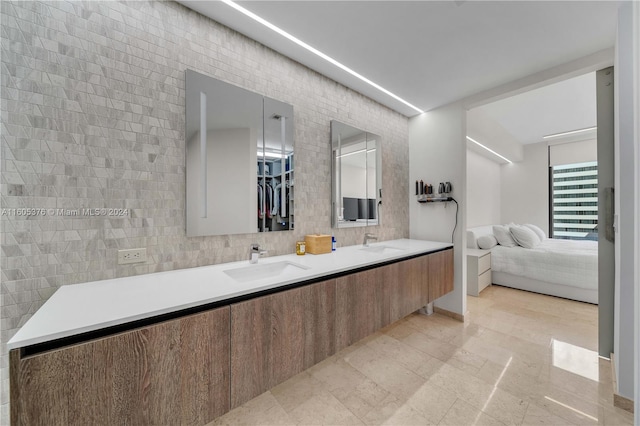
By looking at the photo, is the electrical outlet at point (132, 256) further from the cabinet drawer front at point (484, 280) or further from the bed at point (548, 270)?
the bed at point (548, 270)

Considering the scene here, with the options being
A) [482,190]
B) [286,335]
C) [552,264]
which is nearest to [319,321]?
[286,335]

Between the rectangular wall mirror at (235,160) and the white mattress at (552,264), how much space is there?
3772mm

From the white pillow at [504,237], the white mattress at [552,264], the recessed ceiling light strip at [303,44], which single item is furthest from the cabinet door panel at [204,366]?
the white pillow at [504,237]

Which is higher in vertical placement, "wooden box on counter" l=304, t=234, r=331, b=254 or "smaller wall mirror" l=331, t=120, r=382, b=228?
"smaller wall mirror" l=331, t=120, r=382, b=228

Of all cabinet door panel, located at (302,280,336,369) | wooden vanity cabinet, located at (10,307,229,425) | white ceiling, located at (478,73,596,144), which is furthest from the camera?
white ceiling, located at (478,73,596,144)

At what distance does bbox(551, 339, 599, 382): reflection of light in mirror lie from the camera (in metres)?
1.87

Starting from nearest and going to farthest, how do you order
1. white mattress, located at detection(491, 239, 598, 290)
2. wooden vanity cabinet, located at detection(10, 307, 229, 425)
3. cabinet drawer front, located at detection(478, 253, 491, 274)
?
1. wooden vanity cabinet, located at detection(10, 307, 229, 425)
2. white mattress, located at detection(491, 239, 598, 290)
3. cabinet drawer front, located at detection(478, 253, 491, 274)

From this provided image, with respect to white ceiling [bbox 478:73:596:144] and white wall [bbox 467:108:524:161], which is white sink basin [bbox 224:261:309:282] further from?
white ceiling [bbox 478:73:596:144]

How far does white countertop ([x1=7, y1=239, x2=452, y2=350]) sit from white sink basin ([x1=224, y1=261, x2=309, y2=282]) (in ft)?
0.12

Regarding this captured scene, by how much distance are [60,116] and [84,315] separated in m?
1.00

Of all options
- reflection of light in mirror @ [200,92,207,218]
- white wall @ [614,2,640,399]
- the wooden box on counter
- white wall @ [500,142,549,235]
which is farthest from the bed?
reflection of light in mirror @ [200,92,207,218]

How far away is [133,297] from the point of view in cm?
103

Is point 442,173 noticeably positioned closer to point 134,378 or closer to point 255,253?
point 255,253

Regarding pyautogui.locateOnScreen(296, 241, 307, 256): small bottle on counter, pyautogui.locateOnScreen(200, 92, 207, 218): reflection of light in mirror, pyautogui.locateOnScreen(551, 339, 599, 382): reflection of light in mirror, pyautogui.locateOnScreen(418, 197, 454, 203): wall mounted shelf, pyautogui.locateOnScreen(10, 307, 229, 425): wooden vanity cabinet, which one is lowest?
pyautogui.locateOnScreen(551, 339, 599, 382): reflection of light in mirror
